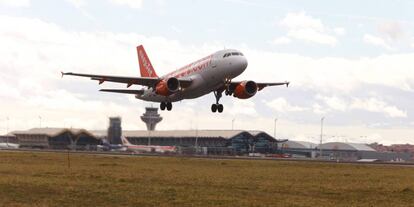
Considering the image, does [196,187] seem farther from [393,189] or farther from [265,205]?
[393,189]

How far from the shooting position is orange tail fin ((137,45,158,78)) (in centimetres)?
8354

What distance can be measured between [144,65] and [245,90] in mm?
29524

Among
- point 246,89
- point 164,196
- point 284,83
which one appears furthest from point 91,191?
point 284,83

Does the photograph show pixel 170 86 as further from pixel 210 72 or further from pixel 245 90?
pixel 245 90

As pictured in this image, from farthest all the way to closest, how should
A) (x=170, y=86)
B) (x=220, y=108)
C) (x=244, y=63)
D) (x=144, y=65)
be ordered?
(x=144, y=65), (x=220, y=108), (x=170, y=86), (x=244, y=63)

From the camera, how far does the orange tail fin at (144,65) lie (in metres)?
83.5

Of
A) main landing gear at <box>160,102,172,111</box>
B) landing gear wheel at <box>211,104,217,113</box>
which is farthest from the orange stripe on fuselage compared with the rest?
main landing gear at <box>160,102,172,111</box>

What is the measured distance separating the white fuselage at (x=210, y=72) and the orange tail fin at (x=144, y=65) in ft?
66.1

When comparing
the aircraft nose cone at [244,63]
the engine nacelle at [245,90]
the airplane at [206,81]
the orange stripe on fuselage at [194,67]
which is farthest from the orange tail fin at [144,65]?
the aircraft nose cone at [244,63]

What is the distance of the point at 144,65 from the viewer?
85688mm

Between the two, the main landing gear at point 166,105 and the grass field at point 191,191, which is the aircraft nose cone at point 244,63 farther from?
the main landing gear at point 166,105

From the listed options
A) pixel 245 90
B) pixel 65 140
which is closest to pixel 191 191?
pixel 245 90

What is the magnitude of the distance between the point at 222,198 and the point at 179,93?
24.7 metres

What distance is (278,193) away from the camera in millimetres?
42156
